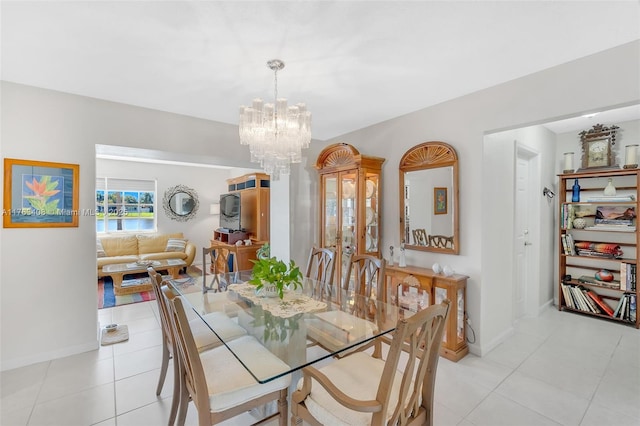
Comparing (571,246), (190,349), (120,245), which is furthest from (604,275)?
(120,245)

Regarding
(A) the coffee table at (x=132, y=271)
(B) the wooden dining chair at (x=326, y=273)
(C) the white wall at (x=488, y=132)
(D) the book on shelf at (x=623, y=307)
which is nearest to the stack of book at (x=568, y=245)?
(D) the book on shelf at (x=623, y=307)

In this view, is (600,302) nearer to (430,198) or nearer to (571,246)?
(571,246)

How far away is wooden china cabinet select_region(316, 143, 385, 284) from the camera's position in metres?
3.43

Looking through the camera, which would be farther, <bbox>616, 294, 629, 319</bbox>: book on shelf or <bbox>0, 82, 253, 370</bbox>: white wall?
<bbox>616, 294, 629, 319</bbox>: book on shelf

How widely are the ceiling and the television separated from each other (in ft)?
12.2

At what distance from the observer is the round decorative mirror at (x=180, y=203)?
6.97 metres

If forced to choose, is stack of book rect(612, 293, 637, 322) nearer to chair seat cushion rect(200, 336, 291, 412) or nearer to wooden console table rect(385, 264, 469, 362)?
wooden console table rect(385, 264, 469, 362)

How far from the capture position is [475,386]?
2264 mm

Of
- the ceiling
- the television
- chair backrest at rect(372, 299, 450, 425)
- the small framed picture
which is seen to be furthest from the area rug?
chair backrest at rect(372, 299, 450, 425)

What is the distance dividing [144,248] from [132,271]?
1.36 m

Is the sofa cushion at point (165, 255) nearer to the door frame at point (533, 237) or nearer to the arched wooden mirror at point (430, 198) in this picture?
the arched wooden mirror at point (430, 198)

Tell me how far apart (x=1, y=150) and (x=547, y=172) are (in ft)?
19.7

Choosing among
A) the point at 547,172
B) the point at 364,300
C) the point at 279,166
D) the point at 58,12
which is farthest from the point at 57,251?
the point at 547,172

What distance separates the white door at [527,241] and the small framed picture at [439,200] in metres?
1.36
